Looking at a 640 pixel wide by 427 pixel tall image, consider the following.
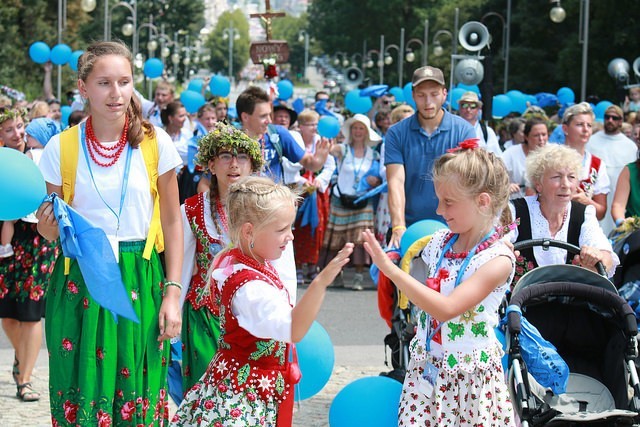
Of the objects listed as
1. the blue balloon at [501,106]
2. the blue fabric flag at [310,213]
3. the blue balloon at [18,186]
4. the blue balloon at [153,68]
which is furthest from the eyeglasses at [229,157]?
the blue balloon at [153,68]

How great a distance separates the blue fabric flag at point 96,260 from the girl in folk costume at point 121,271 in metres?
0.16

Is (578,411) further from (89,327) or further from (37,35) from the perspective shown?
(37,35)

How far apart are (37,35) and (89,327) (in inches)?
1696

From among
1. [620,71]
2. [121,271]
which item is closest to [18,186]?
[121,271]

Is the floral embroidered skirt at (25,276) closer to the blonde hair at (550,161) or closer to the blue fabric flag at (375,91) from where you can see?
the blonde hair at (550,161)

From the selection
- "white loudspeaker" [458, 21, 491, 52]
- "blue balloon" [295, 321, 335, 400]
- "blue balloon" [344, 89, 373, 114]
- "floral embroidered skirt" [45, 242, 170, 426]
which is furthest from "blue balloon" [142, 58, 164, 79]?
"floral embroidered skirt" [45, 242, 170, 426]

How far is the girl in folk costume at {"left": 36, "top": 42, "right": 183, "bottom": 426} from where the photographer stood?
14.1 ft

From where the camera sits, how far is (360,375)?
7.60m

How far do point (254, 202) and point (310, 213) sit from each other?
28.1ft

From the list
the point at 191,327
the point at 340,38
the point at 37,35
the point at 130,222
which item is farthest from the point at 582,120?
the point at 340,38

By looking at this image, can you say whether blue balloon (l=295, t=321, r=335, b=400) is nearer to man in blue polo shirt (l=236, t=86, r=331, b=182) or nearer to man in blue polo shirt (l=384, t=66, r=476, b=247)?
man in blue polo shirt (l=384, t=66, r=476, b=247)

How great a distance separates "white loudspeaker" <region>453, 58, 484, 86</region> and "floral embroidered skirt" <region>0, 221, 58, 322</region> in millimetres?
11161

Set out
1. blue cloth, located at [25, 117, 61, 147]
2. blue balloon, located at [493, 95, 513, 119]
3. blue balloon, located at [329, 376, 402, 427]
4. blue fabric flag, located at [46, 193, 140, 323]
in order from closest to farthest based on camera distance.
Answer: blue fabric flag, located at [46, 193, 140, 323], blue balloon, located at [329, 376, 402, 427], blue cloth, located at [25, 117, 61, 147], blue balloon, located at [493, 95, 513, 119]

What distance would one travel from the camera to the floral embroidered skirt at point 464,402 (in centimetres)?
405
